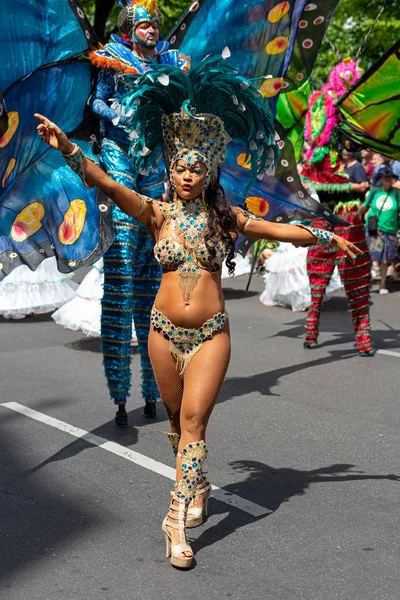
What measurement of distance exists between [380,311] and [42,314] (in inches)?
161

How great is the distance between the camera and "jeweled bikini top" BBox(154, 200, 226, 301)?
3.65 metres

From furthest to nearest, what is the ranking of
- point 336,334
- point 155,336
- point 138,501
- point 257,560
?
point 336,334
point 138,501
point 155,336
point 257,560

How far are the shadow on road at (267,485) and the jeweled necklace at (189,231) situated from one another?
1.08 meters

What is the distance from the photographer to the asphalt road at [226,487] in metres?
3.33

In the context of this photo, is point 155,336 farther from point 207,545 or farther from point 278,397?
point 278,397

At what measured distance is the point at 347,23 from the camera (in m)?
24.6

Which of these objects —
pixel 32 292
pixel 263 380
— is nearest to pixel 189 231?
pixel 263 380

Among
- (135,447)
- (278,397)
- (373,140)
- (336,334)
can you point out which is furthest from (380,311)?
(135,447)

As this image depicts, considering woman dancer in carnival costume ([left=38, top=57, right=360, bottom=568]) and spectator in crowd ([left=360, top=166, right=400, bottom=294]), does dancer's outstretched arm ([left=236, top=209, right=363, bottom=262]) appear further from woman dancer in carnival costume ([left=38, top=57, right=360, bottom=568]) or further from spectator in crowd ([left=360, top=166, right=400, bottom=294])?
spectator in crowd ([left=360, top=166, right=400, bottom=294])

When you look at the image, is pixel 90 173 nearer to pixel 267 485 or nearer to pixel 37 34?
pixel 37 34

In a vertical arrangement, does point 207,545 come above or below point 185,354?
below

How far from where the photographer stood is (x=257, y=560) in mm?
3496

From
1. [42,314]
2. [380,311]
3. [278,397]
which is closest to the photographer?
[278,397]

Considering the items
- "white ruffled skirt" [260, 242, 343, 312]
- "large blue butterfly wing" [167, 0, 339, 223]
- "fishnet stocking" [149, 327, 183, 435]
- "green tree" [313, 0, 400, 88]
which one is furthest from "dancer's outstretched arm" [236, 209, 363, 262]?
"green tree" [313, 0, 400, 88]
